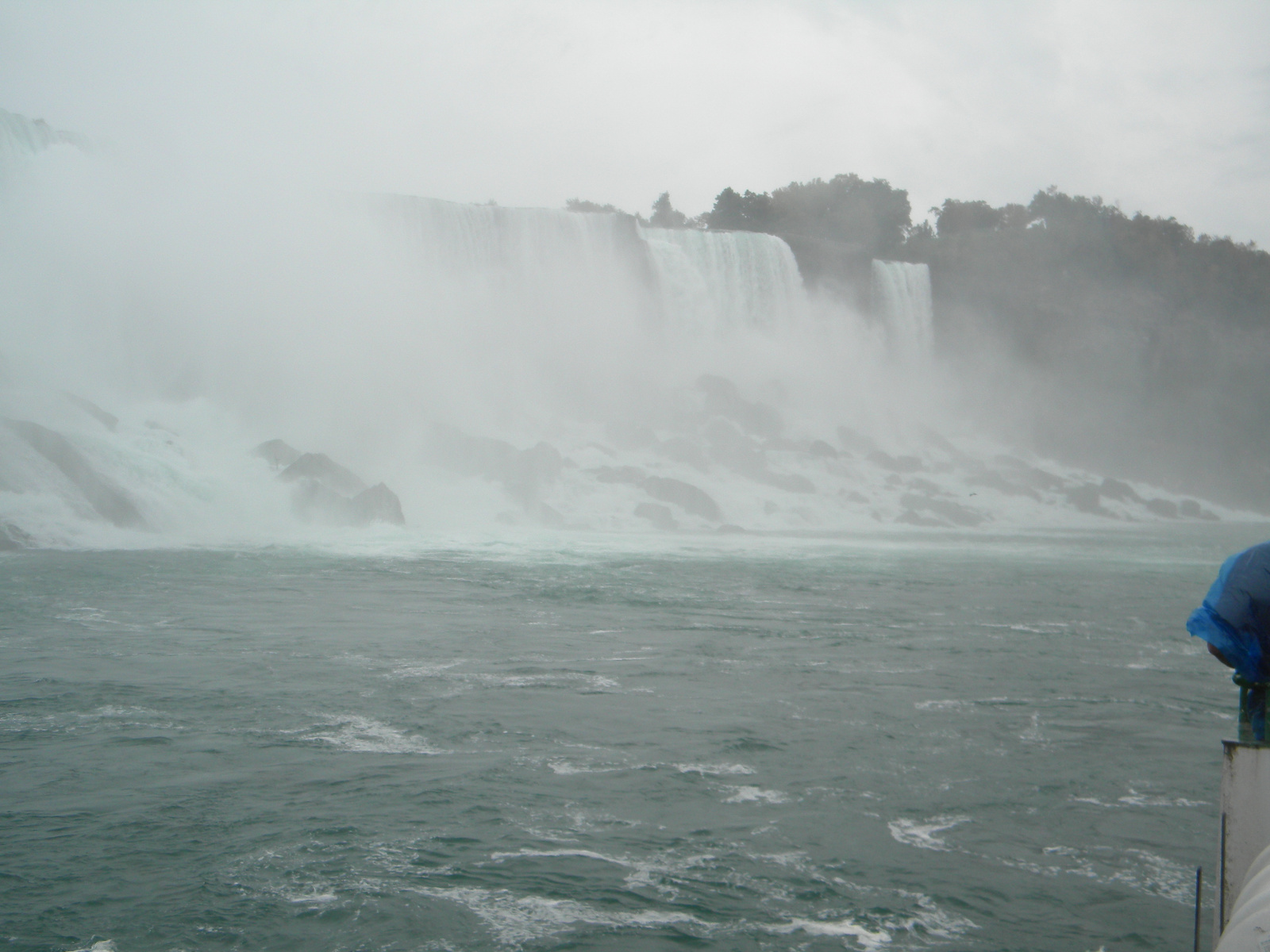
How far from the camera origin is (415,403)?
26984 mm

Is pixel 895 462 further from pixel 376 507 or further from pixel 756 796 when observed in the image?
pixel 756 796

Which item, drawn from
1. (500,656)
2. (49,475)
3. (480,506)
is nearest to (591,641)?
(500,656)

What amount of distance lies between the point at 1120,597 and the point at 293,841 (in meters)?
11.6

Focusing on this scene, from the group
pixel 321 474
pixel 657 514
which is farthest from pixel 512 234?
pixel 321 474

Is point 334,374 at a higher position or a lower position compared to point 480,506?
higher

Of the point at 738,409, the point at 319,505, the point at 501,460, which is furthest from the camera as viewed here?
the point at 738,409

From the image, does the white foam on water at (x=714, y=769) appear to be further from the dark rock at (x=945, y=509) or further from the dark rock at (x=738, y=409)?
the dark rock at (x=738, y=409)

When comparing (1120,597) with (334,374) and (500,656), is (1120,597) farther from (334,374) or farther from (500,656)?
(334,374)

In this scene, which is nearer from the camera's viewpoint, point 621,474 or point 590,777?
point 590,777

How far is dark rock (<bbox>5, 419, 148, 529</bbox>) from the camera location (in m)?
16.5

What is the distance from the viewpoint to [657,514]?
2311 cm

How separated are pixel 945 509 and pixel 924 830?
24653 millimetres

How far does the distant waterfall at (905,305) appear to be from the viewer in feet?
134

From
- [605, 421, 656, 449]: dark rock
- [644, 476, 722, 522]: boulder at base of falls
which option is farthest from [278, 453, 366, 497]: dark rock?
[605, 421, 656, 449]: dark rock
